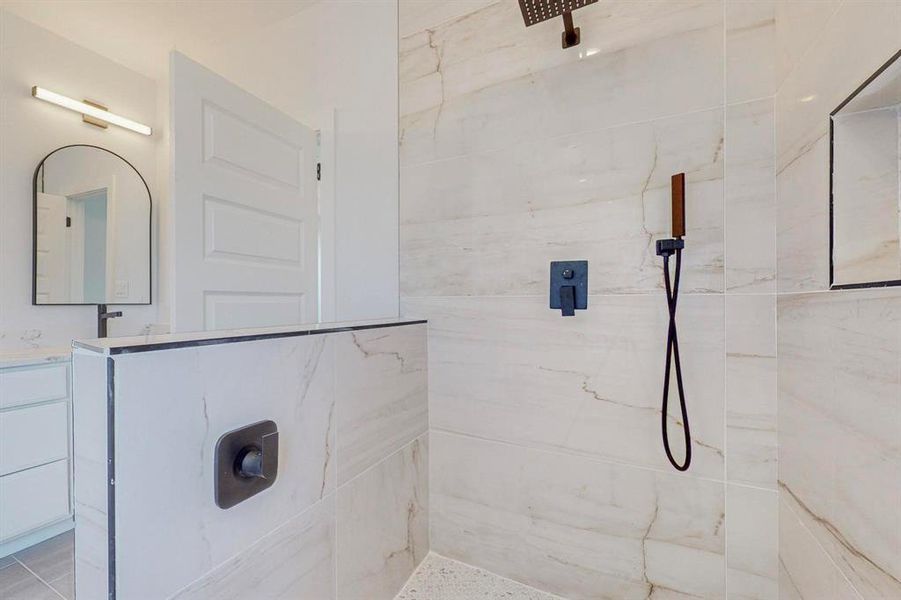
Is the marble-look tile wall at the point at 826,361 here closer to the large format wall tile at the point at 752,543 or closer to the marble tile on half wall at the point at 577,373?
the large format wall tile at the point at 752,543

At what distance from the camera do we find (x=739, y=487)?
94cm

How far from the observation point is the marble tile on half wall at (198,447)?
527 millimetres

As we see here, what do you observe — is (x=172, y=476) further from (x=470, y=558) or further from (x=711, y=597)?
(x=711, y=597)

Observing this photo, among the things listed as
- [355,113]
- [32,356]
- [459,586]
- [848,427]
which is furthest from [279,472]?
[32,356]

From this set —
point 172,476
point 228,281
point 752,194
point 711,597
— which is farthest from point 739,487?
point 228,281

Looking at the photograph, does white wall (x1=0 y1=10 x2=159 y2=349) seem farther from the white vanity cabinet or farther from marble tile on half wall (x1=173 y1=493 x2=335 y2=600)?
marble tile on half wall (x1=173 y1=493 x2=335 y2=600)

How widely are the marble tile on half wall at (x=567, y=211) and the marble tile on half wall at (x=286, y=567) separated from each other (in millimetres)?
765

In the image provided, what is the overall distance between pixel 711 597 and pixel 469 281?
42.2 inches

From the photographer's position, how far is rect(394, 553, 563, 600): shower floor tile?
113 cm

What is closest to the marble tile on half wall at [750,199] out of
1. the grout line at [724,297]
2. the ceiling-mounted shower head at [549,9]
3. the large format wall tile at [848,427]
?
the grout line at [724,297]

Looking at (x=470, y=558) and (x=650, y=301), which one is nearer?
(x=650, y=301)

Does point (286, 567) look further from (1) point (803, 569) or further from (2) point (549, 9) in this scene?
(2) point (549, 9)

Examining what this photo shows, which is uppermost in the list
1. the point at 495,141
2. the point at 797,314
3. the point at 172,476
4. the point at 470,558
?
the point at 495,141

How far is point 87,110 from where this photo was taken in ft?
6.72
